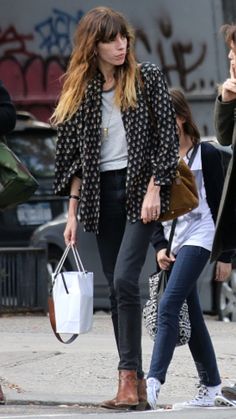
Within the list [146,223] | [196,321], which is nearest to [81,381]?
[196,321]

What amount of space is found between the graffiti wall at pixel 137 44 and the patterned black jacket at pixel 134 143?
44.1 feet

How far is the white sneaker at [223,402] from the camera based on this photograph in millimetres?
7160

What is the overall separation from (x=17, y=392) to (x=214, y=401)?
1339 mm

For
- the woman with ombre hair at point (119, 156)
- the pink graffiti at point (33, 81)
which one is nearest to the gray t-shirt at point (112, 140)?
the woman with ombre hair at point (119, 156)

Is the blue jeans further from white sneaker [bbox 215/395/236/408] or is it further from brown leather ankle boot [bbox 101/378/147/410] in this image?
white sneaker [bbox 215/395/236/408]

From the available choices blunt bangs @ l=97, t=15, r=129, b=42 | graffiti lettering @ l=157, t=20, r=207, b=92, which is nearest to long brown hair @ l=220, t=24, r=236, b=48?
blunt bangs @ l=97, t=15, r=129, b=42

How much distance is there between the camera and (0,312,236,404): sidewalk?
818cm

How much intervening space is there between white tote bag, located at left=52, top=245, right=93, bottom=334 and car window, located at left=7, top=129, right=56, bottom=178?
861cm

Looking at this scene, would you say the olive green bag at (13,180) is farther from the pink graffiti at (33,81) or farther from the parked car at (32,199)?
the pink graffiti at (33,81)

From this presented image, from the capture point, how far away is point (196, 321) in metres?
7.55

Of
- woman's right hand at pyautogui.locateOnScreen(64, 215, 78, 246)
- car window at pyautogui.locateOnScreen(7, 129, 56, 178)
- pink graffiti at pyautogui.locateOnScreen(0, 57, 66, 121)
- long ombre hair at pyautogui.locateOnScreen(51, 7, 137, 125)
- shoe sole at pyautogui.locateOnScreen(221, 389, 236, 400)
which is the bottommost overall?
pink graffiti at pyautogui.locateOnScreen(0, 57, 66, 121)

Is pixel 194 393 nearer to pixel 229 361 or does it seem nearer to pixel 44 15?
pixel 229 361

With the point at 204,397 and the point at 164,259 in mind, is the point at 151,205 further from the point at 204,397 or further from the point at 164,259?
the point at 204,397

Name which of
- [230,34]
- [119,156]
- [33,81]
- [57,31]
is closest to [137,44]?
[57,31]
